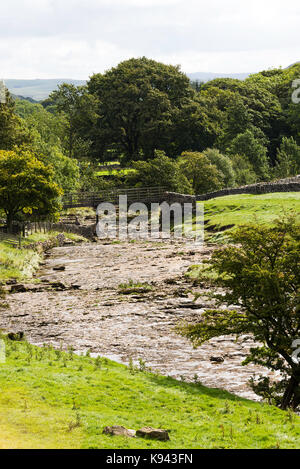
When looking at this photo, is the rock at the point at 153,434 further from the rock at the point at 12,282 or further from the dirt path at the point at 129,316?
the rock at the point at 12,282

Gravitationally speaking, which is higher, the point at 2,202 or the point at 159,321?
the point at 2,202

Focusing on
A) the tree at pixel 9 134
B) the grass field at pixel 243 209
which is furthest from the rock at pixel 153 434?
the tree at pixel 9 134

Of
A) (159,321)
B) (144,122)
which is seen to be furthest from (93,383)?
(144,122)

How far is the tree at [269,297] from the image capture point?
57.0ft

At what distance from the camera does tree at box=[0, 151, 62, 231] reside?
4988 cm

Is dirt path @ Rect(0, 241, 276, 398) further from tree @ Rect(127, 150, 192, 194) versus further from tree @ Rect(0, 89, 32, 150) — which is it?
tree @ Rect(127, 150, 192, 194)

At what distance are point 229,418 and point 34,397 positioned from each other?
18.9 feet

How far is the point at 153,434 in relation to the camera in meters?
13.1

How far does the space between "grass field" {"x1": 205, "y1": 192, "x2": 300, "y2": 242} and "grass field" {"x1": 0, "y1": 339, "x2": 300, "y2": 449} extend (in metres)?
32.8

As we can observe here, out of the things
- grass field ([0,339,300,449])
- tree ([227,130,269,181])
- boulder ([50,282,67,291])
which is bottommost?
boulder ([50,282,67,291])

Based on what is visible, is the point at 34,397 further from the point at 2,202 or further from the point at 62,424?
the point at 2,202

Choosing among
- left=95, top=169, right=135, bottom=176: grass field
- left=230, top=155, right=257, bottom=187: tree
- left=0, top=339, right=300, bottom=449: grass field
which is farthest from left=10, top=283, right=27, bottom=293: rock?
left=95, top=169, right=135, bottom=176: grass field

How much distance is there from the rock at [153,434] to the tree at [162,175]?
65310 mm

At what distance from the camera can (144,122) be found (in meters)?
99.8
